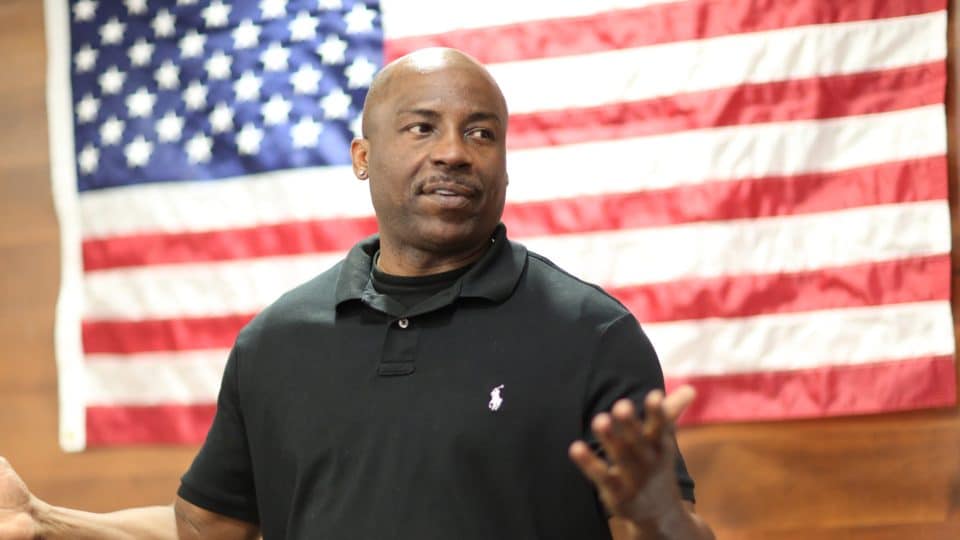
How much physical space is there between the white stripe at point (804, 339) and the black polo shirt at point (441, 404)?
0.95 metres

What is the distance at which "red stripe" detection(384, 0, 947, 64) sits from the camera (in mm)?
2527

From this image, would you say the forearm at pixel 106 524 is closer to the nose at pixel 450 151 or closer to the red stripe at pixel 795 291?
the nose at pixel 450 151

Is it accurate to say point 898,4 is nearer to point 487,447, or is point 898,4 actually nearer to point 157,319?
point 487,447

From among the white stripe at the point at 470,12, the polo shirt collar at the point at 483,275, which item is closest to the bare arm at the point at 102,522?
the polo shirt collar at the point at 483,275

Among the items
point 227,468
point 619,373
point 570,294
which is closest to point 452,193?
point 570,294

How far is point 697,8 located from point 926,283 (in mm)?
770

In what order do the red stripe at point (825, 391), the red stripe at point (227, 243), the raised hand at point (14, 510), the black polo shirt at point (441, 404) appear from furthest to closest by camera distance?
1. the red stripe at point (227, 243)
2. the red stripe at point (825, 391)
3. the raised hand at point (14, 510)
4. the black polo shirt at point (441, 404)

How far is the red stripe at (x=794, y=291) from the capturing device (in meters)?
2.47

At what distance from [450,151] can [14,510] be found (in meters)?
0.80

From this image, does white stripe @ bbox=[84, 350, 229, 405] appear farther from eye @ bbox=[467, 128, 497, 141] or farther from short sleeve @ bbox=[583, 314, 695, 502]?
short sleeve @ bbox=[583, 314, 695, 502]

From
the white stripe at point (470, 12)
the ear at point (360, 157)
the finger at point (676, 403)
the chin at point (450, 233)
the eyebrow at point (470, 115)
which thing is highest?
the white stripe at point (470, 12)

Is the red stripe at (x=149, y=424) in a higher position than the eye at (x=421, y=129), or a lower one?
lower

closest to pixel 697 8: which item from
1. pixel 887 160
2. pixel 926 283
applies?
pixel 887 160

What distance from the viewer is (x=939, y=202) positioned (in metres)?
2.47
